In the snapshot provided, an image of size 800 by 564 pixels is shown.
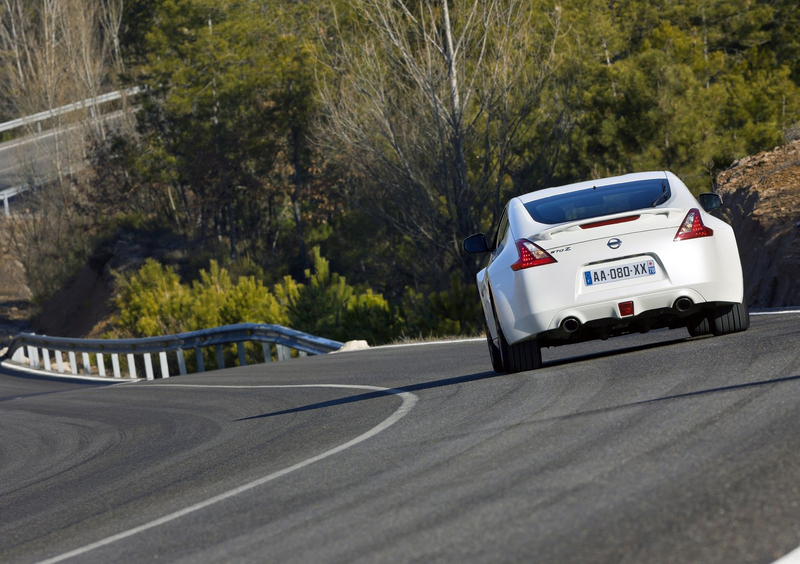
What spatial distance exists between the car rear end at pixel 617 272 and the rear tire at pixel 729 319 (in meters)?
0.60

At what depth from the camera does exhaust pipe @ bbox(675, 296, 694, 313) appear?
846 cm

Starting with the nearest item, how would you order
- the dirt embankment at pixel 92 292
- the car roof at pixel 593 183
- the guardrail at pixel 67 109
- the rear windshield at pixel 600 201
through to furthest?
the rear windshield at pixel 600 201 < the car roof at pixel 593 183 < the dirt embankment at pixel 92 292 < the guardrail at pixel 67 109

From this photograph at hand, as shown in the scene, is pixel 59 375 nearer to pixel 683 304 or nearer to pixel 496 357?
pixel 496 357

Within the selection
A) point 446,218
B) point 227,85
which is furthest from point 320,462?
point 227,85

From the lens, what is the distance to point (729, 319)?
31.1 feet

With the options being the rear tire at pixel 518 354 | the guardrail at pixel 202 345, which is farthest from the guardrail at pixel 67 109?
the rear tire at pixel 518 354

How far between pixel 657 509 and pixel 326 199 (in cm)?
4515

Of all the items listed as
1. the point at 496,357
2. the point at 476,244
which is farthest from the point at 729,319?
the point at 476,244

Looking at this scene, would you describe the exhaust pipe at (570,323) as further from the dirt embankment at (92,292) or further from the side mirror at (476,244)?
the dirt embankment at (92,292)

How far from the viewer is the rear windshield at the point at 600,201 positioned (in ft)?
29.1

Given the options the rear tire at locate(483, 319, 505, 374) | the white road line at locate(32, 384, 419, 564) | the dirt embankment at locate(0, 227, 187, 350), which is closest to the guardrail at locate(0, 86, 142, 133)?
the dirt embankment at locate(0, 227, 187, 350)

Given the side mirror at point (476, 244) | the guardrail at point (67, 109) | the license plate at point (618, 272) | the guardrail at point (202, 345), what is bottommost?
the guardrail at point (202, 345)

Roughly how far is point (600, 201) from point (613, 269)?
790mm

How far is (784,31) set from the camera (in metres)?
40.8
